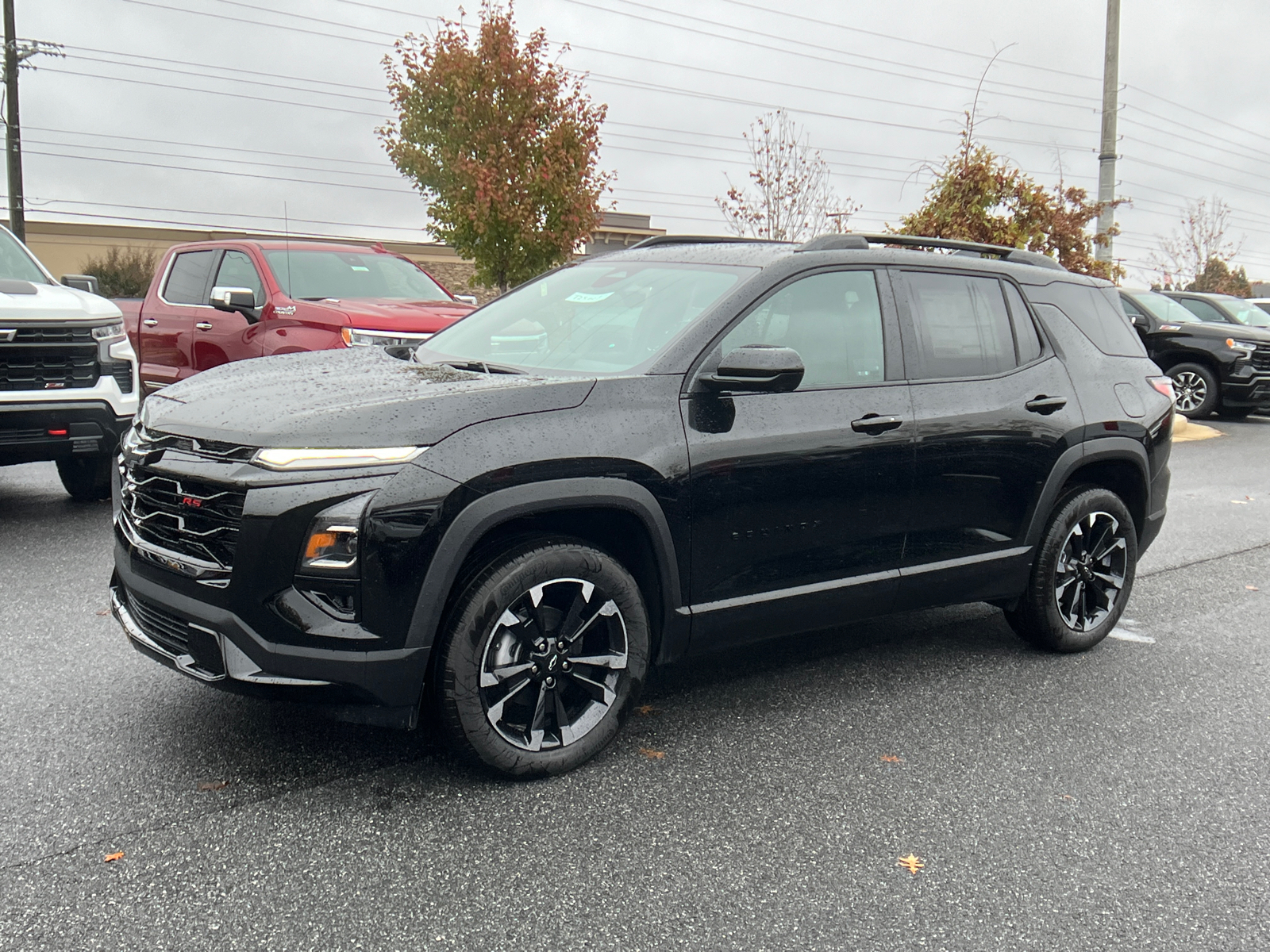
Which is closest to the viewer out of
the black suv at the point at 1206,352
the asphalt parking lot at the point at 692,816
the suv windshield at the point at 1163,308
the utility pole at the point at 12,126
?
the asphalt parking lot at the point at 692,816

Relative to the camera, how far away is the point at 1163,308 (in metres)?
17.0

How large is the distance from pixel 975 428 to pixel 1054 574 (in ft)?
2.96

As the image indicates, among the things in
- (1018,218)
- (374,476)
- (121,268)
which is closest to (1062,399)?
(374,476)

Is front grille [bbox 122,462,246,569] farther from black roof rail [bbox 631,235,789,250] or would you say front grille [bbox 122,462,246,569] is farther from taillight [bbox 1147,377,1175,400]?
taillight [bbox 1147,377,1175,400]

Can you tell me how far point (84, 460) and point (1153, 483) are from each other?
6728mm

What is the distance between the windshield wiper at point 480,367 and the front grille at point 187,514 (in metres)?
1.04

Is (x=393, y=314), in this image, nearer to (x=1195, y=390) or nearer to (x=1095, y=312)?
(x=1095, y=312)

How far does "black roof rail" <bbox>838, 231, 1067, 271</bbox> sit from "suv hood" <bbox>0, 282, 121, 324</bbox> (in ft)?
15.6

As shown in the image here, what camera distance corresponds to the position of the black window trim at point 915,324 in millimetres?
4312

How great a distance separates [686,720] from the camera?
13.2 ft

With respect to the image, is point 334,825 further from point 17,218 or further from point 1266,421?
point 17,218

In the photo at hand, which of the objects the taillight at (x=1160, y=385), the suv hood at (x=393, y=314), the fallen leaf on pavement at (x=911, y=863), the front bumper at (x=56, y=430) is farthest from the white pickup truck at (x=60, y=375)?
the taillight at (x=1160, y=385)

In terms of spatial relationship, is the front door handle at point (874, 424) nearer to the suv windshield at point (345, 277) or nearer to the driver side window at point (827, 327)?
the driver side window at point (827, 327)

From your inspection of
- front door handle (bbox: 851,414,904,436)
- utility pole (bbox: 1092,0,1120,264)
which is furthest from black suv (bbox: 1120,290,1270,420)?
front door handle (bbox: 851,414,904,436)
